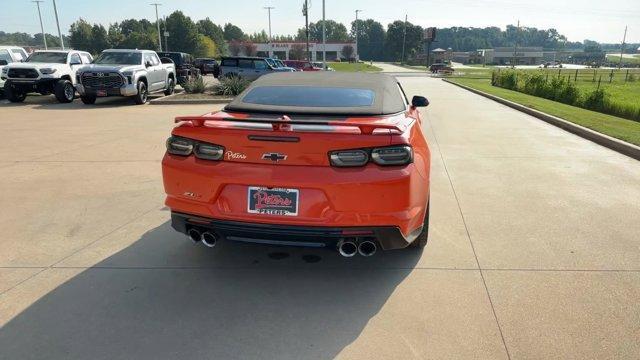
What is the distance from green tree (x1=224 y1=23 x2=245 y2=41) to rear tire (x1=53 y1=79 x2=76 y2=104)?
163 m

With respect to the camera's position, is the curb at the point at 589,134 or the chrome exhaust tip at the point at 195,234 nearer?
the chrome exhaust tip at the point at 195,234

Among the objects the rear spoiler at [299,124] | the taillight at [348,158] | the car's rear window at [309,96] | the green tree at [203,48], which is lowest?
the taillight at [348,158]

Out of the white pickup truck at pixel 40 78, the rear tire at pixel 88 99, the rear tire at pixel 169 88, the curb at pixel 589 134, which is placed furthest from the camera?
the rear tire at pixel 169 88

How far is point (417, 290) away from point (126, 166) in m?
5.23

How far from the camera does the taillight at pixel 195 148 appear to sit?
322 cm

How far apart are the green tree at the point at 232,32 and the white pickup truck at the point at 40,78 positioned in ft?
532

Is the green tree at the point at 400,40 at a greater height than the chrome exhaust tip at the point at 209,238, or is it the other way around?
the green tree at the point at 400,40

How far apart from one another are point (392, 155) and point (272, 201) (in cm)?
86

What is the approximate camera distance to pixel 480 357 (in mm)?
2635

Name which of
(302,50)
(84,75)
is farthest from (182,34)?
(84,75)

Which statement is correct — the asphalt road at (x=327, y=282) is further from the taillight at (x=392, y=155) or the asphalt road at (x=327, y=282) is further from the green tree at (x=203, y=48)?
the green tree at (x=203, y=48)

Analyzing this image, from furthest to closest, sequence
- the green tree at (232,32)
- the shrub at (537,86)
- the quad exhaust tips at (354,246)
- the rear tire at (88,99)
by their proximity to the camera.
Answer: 1. the green tree at (232,32)
2. the shrub at (537,86)
3. the rear tire at (88,99)
4. the quad exhaust tips at (354,246)

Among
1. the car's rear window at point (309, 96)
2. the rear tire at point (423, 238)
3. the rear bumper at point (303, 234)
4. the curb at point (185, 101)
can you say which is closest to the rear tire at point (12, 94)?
the curb at point (185, 101)

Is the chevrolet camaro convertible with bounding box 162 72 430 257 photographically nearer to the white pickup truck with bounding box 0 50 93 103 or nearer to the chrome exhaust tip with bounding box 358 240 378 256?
the chrome exhaust tip with bounding box 358 240 378 256
